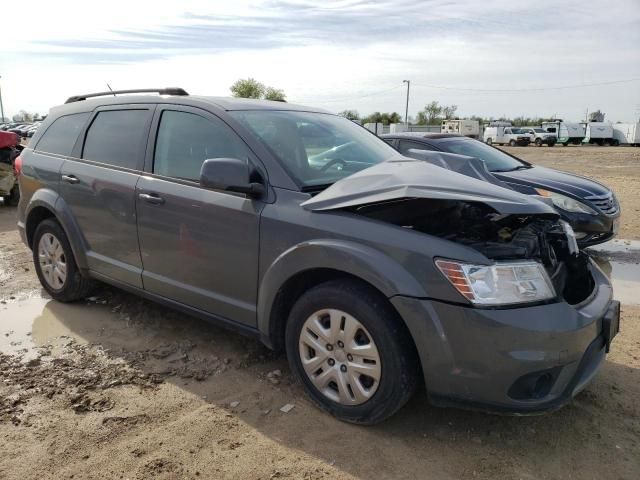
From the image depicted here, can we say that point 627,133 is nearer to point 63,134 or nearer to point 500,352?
point 63,134

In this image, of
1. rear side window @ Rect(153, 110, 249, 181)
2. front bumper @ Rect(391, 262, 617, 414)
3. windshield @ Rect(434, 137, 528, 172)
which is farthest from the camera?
windshield @ Rect(434, 137, 528, 172)

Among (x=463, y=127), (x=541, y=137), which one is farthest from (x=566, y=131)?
(x=463, y=127)

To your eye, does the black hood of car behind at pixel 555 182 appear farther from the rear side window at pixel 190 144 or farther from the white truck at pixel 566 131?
the white truck at pixel 566 131

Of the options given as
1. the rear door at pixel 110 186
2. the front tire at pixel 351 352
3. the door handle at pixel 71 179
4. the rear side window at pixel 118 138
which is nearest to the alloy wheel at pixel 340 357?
the front tire at pixel 351 352

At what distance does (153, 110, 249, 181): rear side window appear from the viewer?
329 centimetres

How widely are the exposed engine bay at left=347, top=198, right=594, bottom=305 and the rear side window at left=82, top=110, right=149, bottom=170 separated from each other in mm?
1910

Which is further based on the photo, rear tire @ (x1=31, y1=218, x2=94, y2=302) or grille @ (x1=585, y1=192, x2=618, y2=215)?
grille @ (x1=585, y1=192, x2=618, y2=215)

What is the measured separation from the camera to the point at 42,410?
299 cm

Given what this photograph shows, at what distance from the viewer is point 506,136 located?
154 ft

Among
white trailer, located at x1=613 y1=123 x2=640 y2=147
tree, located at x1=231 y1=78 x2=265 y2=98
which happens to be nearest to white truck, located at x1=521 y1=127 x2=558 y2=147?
white trailer, located at x1=613 y1=123 x2=640 y2=147

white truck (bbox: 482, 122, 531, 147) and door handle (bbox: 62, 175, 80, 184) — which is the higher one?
white truck (bbox: 482, 122, 531, 147)

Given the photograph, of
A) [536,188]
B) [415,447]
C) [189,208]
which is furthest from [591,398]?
[536,188]

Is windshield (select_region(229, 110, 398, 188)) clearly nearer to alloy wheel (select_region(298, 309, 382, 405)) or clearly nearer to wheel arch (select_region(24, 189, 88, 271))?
alloy wheel (select_region(298, 309, 382, 405))

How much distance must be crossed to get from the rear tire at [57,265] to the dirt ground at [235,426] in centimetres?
71
